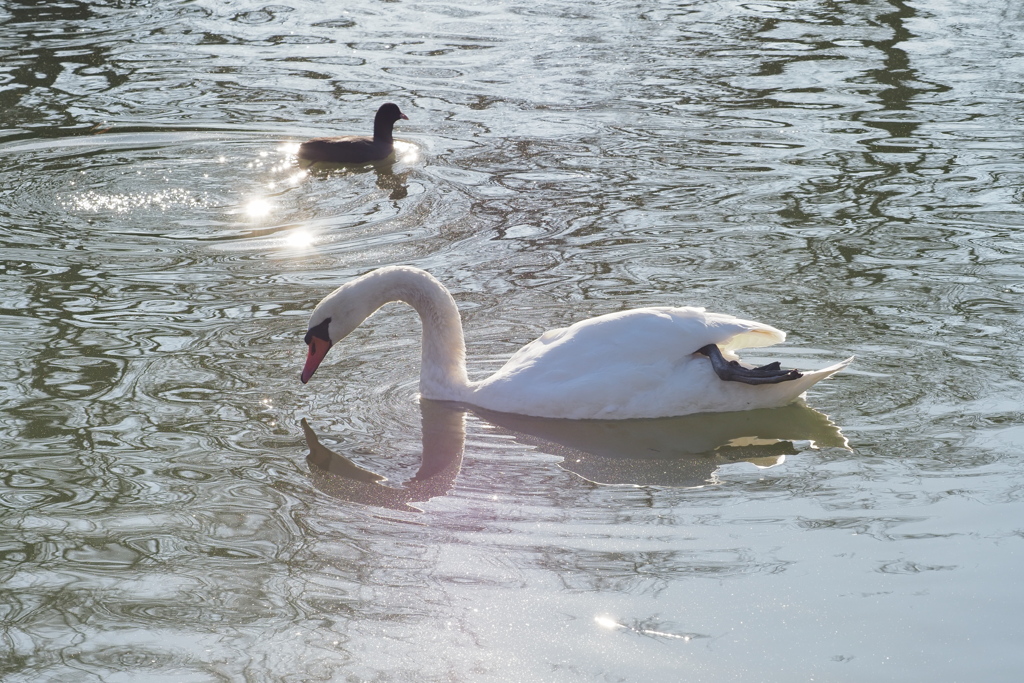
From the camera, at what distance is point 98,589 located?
4.78 m

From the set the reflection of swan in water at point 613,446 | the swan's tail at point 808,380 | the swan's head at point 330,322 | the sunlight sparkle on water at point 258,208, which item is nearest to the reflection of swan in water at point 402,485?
the reflection of swan in water at point 613,446

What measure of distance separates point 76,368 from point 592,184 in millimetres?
4626

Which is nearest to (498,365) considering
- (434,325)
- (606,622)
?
(434,325)

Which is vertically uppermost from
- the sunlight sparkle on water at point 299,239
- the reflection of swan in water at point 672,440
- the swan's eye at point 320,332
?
the swan's eye at point 320,332

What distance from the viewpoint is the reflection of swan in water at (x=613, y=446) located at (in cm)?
580

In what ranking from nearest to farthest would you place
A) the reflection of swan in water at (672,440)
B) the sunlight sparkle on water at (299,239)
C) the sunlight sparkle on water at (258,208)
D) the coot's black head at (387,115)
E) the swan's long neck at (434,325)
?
1. the reflection of swan in water at (672,440)
2. the swan's long neck at (434,325)
3. the sunlight sparkle on water at (299,239)
4. the sunlight sparkle on water at (258,208)
5. the coot's black head at (387,115)

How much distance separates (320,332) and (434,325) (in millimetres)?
592

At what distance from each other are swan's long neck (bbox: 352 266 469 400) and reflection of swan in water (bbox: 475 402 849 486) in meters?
0.26

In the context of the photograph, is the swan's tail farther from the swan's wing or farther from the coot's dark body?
the coot's dark body

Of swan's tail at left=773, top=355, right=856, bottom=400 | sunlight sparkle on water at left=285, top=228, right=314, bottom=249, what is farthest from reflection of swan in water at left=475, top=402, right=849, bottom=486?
sunlight sparkle on water at left=285, top=228, right=314, bottom=249

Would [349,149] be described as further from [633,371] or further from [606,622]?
[606,622]

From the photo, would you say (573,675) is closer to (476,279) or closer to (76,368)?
(76,368)

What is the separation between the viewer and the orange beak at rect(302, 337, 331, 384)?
6648mm

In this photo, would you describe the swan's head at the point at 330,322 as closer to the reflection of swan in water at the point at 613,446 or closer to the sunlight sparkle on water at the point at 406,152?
the reflection of swan in water at the point at 613,446
